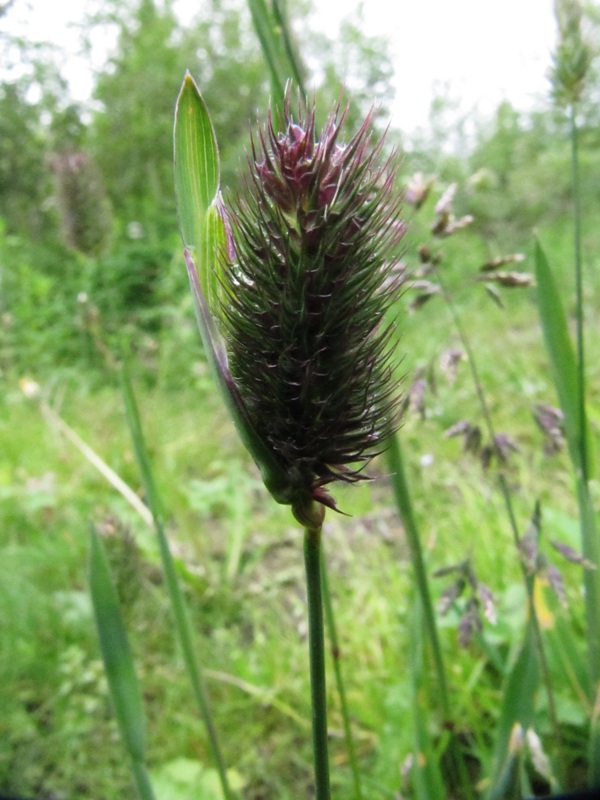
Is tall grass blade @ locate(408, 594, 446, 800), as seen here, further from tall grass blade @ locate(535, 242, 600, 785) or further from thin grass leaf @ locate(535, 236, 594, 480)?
thin grass leaf @ locate(535, 236, 594, 480)

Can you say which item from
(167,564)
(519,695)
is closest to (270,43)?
(167,564)

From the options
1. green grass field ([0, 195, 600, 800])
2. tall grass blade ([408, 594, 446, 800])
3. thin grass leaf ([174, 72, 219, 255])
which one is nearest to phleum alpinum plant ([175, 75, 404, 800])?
thin grass leaf ([174, 72, 219, 255])

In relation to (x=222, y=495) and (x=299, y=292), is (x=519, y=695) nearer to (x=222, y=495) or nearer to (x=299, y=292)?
(x=299, y=292)

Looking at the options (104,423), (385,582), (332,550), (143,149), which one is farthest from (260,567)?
(143,149)

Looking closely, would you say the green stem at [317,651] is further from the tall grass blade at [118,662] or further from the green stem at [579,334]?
the green stem at [579,334]

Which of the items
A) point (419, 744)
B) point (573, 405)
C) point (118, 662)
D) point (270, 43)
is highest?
point (270, 43)

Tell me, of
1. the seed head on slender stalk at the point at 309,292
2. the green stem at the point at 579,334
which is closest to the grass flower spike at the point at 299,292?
the seed head on slender stalk at the point at 309,292
